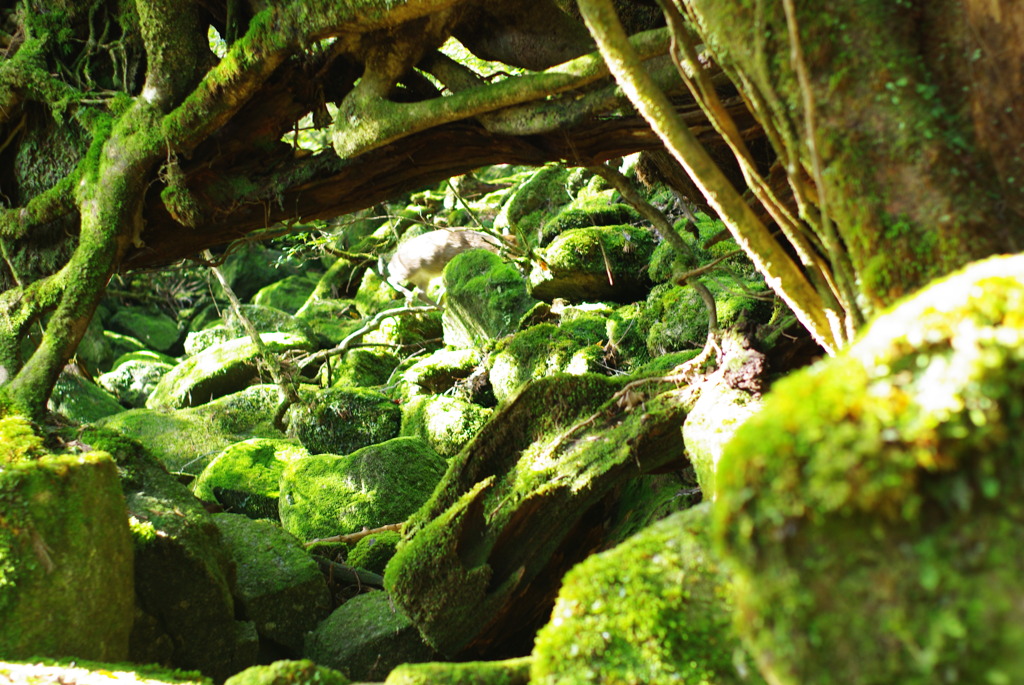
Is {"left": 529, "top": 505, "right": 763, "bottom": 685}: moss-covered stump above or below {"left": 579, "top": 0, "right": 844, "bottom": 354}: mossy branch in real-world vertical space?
below

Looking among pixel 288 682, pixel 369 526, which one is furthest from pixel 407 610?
pixel 369 526

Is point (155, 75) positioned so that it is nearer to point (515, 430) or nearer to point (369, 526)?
point (515, 430)

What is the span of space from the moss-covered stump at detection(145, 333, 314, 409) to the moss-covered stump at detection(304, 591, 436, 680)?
688 cm

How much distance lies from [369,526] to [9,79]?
4.06m

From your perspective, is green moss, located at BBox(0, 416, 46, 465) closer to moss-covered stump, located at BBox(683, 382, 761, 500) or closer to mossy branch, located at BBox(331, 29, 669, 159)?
mossy branch, located at BBox(331, 29, 669, 159)

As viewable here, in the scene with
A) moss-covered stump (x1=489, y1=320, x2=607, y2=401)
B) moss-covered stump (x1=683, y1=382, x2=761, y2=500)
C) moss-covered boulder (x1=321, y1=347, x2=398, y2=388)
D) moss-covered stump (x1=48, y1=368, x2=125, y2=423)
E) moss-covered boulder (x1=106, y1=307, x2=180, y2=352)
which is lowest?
moss-covered stump (x1=683, y1=382, x2=761, y2=500)

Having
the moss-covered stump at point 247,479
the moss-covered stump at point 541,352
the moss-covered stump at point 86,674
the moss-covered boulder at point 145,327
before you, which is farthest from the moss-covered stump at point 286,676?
the moss-covered boulder at point 145,327

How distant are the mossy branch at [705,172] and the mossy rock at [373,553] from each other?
4385 millimetres

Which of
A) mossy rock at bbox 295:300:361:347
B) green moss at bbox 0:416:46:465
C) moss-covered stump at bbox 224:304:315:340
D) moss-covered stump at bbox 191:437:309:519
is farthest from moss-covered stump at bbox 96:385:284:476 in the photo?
green moss at bbox 0:416:46:465

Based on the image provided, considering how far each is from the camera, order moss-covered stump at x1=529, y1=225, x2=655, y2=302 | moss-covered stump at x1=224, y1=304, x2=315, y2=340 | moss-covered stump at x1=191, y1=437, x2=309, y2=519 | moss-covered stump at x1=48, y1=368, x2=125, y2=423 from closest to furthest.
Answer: moss-covered stump at x1=191, y1=437, x2=309, y2=519
moss-covered stump at x1=529, y1=225, x2=655, y2=302
moss-covered stump at x1=48, y1=368, x2=125, y2=423
moss-covered stump at x1=224, y1=304, x2=315, y2=340

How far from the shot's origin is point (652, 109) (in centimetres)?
227

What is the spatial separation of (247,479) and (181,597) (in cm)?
338

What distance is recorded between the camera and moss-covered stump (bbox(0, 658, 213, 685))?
112 inches

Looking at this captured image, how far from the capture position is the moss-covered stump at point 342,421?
8688 mm
